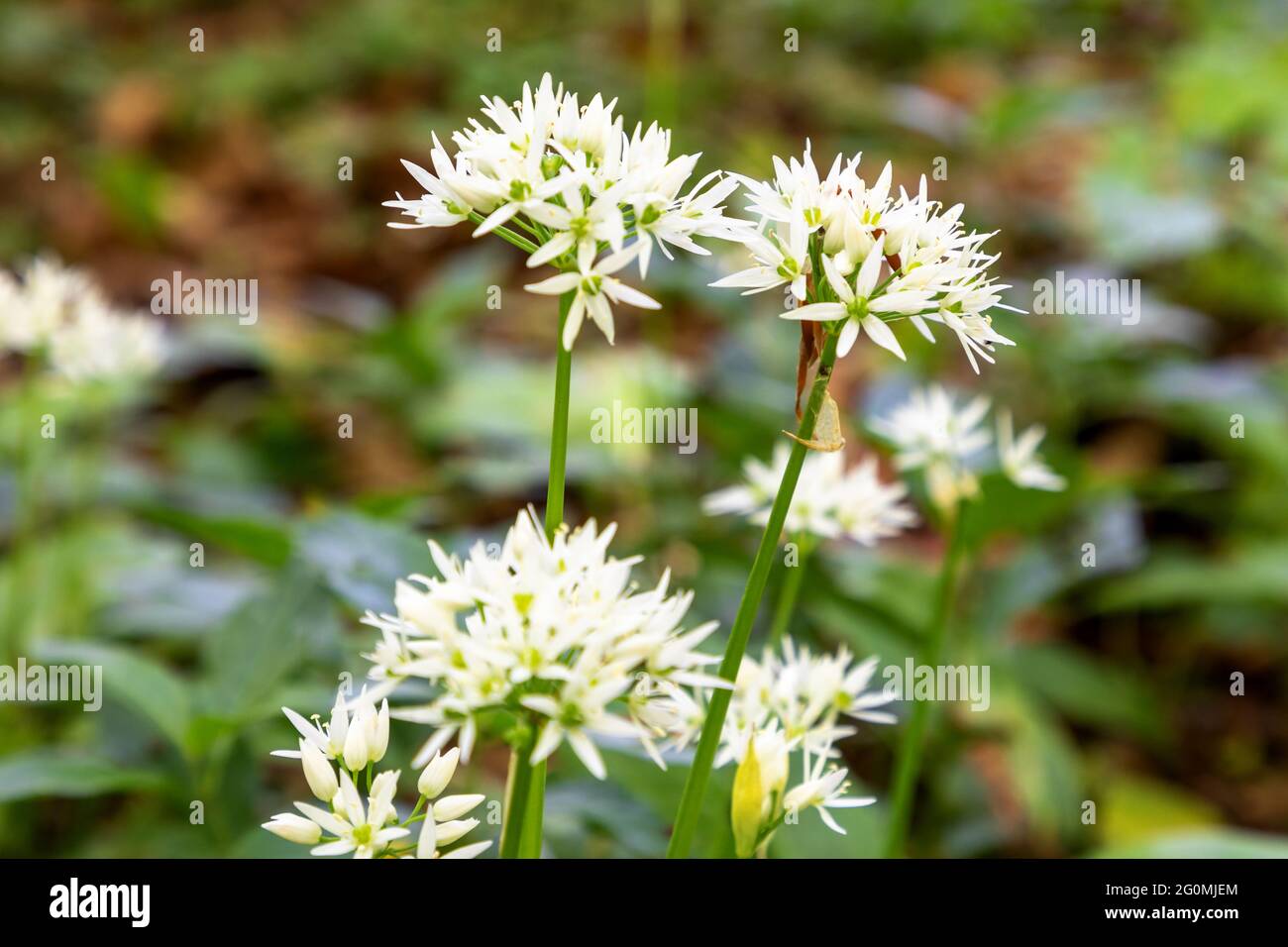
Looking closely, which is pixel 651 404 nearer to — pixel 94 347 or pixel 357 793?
pixel 94 347

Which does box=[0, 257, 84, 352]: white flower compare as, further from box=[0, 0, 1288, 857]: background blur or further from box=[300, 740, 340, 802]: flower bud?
box=[300, 740, 340, 802]: flower bud

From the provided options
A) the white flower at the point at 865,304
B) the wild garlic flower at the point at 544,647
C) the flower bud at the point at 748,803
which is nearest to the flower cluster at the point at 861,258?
the white flower at the point at 865,304

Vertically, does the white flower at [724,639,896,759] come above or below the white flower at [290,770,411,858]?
above

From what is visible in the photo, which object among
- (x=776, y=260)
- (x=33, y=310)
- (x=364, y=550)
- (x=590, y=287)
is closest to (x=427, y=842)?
(x=590, y=287)

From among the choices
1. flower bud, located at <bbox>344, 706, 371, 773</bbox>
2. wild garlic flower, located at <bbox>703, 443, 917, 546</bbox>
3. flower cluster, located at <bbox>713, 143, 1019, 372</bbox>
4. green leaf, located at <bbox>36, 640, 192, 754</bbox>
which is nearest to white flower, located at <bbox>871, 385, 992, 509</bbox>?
wild garlic flower, located at <bbox>703, 443, 917, 546</bbox>

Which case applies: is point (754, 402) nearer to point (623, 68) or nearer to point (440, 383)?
point (440, 383)

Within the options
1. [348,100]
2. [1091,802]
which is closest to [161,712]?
[1091,802]
